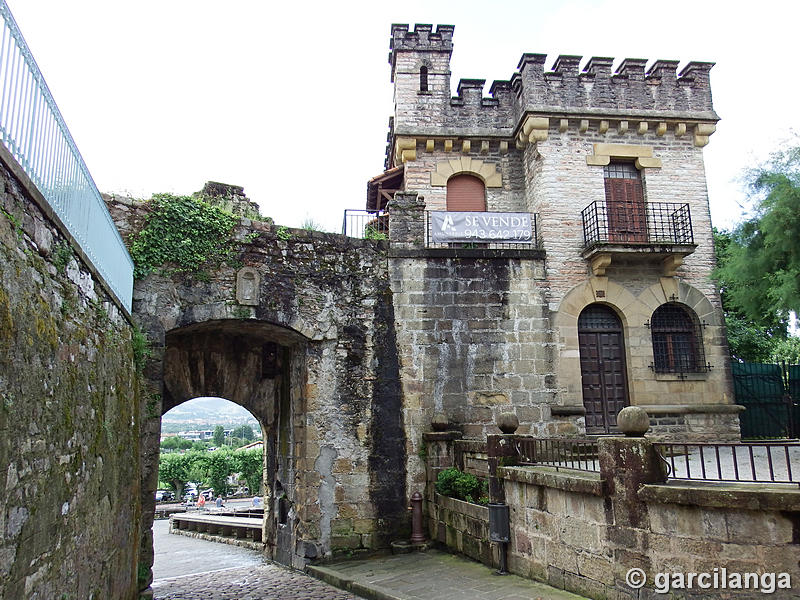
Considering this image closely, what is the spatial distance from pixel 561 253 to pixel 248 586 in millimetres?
8183

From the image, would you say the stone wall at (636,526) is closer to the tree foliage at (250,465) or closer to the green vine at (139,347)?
the green vine at (139,347)

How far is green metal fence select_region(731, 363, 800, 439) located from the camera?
42.5 ft

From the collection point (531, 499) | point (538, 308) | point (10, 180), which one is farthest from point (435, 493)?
point (10, 180)

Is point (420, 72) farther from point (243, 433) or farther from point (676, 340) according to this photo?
point (243, 433)

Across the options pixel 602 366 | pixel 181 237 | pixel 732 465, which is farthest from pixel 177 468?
pixel 732 465

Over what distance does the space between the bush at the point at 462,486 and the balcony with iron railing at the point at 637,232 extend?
502cm

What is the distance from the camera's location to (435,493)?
34.1 feet

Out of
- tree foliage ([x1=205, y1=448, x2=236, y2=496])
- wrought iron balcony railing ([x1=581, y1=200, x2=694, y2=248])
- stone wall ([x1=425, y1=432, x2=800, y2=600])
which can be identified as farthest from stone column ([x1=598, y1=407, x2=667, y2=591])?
tree foliage ([x1=205, y1=448, x2=236, y2=496])

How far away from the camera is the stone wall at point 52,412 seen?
11.3ft

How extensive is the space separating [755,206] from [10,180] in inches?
426

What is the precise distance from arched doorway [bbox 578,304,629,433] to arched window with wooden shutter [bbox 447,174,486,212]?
334 centimetres

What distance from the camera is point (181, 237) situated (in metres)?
9.87

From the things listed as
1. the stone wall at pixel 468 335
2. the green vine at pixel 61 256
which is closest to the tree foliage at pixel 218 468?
the stone wall at pixel 468 335

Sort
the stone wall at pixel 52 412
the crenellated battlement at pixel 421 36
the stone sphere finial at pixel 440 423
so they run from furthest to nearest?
the crenellated battlement at pixel 421 36 → the stone sphere finial at pixel 440 423 → the stone wall at pixel 52 412
